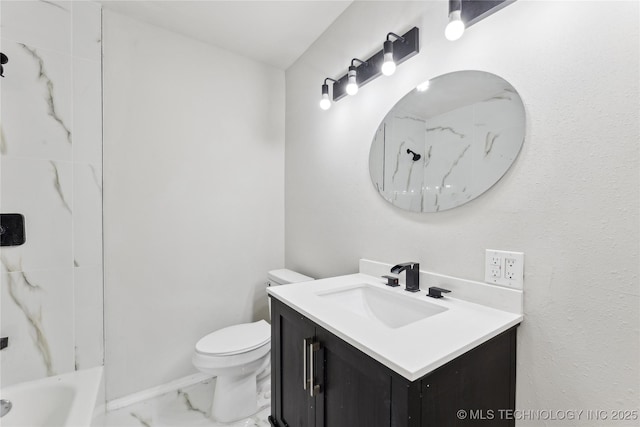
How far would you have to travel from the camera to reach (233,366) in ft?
4.91

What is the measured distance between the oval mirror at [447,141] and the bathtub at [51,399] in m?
1.81

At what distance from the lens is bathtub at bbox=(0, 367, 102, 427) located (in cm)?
132

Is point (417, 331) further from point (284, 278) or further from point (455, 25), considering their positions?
point (284, 278)

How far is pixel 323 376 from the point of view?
892mm

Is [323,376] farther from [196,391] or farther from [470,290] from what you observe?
[196,391]

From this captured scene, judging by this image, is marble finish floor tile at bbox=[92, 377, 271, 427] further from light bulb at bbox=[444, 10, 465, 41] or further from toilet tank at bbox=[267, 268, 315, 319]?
light bulb at bbox=[444, 10, 465, 41]

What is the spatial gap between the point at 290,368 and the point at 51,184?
1.62m

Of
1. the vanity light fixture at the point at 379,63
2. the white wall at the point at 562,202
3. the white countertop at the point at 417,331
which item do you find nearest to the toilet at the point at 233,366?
the white countertop at the point at 417,331

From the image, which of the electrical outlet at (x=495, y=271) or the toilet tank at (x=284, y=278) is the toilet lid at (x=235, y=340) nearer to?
the toilet tank at (x=284, y=278)

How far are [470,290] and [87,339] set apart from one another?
206 cm

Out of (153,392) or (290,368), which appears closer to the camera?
(290,368)

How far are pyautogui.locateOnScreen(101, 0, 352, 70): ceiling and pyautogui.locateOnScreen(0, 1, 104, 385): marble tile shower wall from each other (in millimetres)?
353

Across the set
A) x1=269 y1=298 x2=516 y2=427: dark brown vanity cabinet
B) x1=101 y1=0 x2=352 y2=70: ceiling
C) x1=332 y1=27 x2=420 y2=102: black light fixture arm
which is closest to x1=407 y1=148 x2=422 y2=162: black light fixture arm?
x1=332 y1=27 x2=420 y2=102: black light fixture arm

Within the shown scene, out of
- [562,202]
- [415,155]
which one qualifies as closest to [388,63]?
[415,155]
